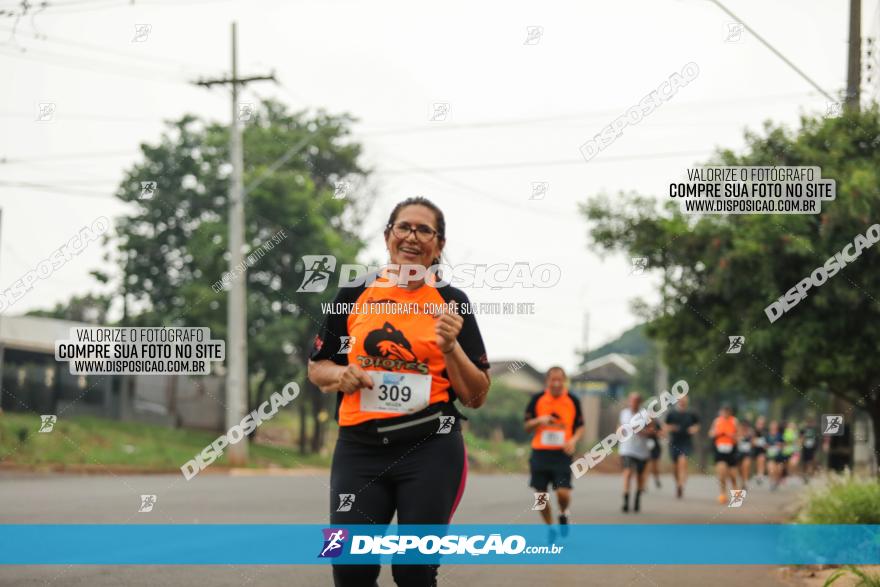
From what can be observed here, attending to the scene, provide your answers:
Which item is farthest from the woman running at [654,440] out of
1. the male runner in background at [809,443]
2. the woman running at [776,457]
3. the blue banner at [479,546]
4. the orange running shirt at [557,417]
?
the male runner in background at [809,443]

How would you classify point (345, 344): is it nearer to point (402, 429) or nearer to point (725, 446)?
point (402, 429)

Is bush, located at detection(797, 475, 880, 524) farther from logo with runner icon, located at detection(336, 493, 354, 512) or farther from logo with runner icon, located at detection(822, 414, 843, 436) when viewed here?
logo with runner icon, located at detection(336, 493, 354, 512)

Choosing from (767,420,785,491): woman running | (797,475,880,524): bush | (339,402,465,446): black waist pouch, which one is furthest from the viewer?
(767,420,785,491): woman running

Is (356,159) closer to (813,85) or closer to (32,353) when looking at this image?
(32,353)

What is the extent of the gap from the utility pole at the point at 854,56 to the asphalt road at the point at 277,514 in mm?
5041

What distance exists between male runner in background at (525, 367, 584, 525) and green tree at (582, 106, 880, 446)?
2.96 metres

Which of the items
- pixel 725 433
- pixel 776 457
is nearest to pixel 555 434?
pixel 725 433

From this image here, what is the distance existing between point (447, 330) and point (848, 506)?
6791mm

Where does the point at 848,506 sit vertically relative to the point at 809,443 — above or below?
above

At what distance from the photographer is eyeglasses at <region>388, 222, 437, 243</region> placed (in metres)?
4.80

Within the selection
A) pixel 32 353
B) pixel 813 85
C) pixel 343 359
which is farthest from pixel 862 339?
pixel 32 353

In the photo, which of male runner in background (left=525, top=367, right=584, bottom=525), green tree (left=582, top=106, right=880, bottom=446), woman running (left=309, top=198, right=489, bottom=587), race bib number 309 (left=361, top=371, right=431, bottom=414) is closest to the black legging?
woman running (left=309, top=198, right=489, bottom=587)

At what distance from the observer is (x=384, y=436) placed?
4.61 m

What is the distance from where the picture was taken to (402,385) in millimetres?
4656
